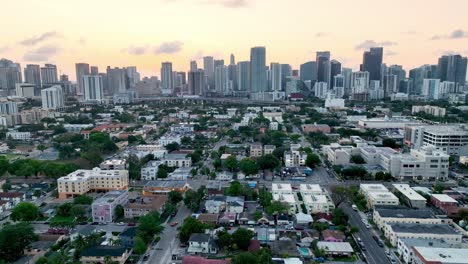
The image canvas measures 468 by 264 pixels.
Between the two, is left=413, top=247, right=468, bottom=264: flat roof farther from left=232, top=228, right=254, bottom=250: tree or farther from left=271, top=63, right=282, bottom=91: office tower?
left=271, top=63, right=282, bottom=91: office tower

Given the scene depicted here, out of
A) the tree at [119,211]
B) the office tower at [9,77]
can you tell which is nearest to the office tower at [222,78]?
the office tower at [9,77]

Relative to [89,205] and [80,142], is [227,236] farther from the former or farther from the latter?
[80,142]

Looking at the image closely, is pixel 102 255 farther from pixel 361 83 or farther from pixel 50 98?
pixel 361 83

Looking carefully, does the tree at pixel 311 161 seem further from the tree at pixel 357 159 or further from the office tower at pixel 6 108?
the office tower at pixel 6 108

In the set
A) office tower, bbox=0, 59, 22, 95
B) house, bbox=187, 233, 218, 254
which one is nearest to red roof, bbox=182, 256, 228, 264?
house, bbox=187, 233, 218, 254

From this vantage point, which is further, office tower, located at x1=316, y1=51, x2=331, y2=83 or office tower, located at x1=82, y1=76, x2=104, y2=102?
office tower, located at x1=316, y1=51, x2=331, y2=83

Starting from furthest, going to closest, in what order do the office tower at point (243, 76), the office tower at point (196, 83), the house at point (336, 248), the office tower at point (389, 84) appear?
1. the office tower at point (243, 76)
2. the office tower at point (196, 83)
3. the office tower at point (389, 84)
4. the house at point (336, 248)

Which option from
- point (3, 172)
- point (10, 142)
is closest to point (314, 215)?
point (3, 172)
